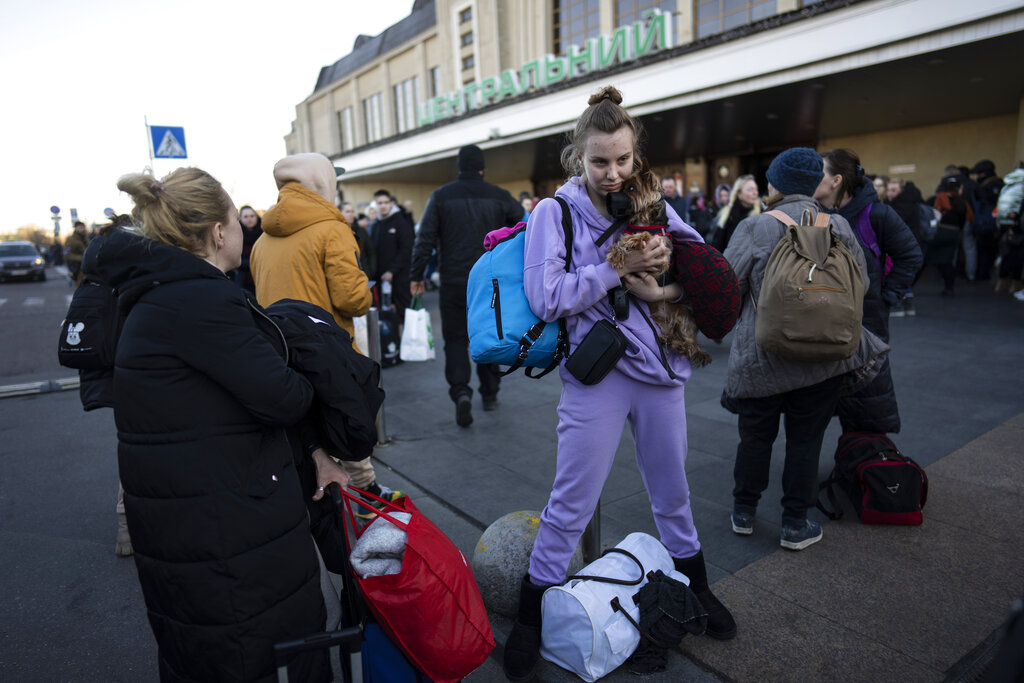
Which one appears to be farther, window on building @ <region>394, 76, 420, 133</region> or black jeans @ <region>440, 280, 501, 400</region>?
window on building @ <region>394, 76, 420, 133</region>

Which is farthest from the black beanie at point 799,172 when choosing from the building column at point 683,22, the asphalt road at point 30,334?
the building column at point 683,22

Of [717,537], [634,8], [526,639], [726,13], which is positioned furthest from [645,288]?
[634,8]

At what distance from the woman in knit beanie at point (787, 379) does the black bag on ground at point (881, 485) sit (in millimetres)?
362

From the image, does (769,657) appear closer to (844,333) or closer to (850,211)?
(844,333)

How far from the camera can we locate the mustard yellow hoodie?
3.33 metres

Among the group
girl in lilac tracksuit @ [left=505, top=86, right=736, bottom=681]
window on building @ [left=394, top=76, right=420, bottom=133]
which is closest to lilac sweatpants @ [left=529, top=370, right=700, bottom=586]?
girl in lilac tracksuit @ [left=505, top=86, right=736, bottom=681]

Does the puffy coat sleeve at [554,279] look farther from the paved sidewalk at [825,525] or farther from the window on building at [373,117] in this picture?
the window on building at [373,117]

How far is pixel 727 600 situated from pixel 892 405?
173 cm

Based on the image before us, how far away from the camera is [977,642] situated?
7.65 ft

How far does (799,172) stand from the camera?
9.91 ft

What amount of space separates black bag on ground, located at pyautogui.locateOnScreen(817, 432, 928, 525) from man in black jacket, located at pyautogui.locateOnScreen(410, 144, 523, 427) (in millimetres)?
2707

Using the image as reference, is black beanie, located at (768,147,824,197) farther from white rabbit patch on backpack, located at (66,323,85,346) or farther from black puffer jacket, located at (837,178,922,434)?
white rabbit patch on backpack, located at (66,323,85,346)

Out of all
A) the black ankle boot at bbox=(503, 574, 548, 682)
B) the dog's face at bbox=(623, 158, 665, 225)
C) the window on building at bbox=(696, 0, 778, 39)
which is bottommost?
the black ankle boot at bbox=(503, 574, 548, 682)

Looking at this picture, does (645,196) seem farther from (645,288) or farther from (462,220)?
(462,220)
